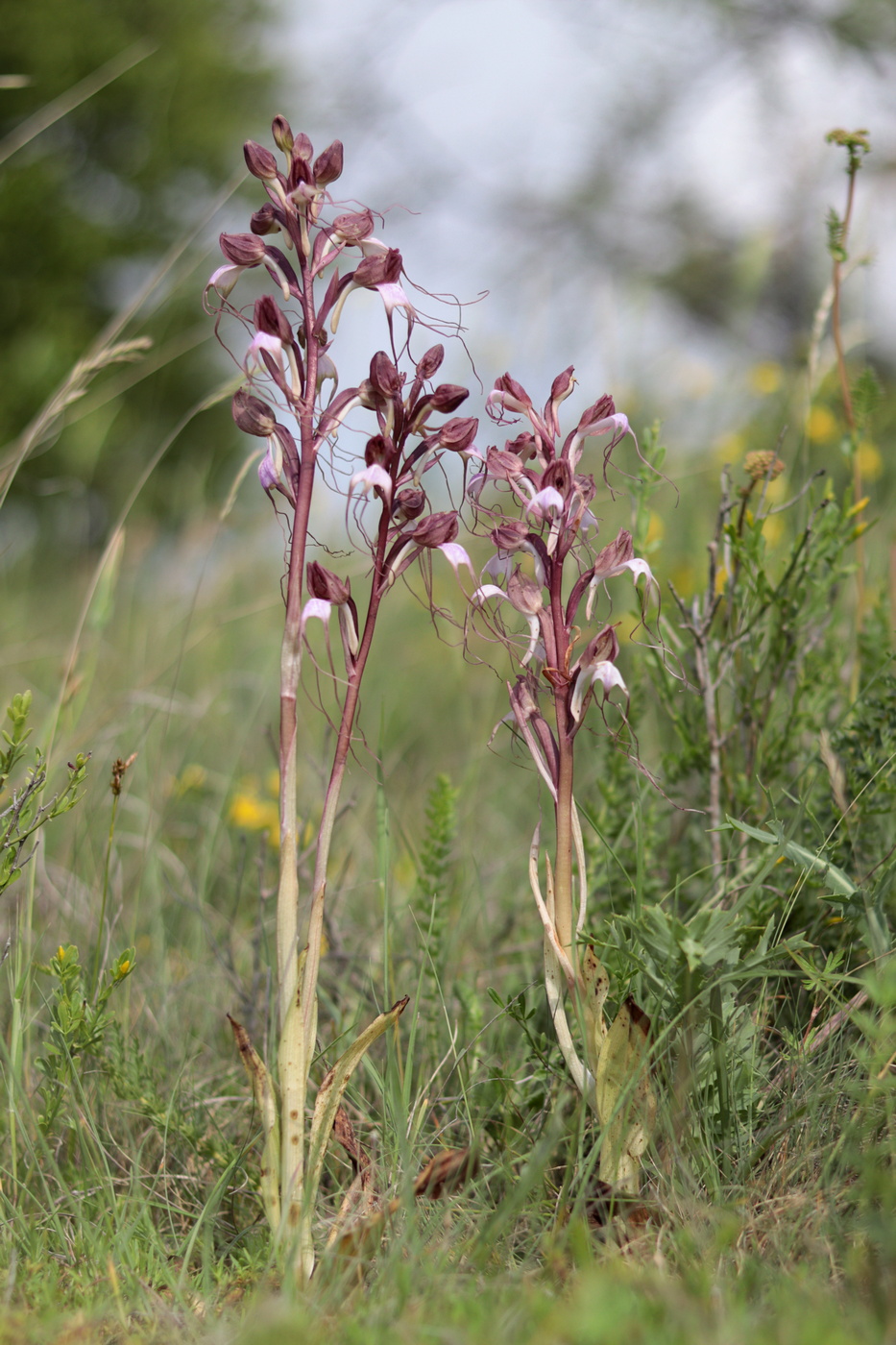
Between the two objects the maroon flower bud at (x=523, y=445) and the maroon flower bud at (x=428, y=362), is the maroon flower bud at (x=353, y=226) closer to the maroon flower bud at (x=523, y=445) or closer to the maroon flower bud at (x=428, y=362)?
the maroon flower bud at (x=428, y=362)

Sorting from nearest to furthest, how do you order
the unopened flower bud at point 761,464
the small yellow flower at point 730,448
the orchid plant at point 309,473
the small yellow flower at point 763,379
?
the orchid plant at point 309,473, the unopened flower bud at point 761,464, the small yellow flower at point 730,448, the small yellow flower at point 763,379

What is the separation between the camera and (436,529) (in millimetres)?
1272

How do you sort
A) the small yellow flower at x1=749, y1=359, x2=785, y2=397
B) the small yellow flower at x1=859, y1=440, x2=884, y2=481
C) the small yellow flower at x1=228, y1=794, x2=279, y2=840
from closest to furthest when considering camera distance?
the small yellow flower at x1=228, y1=794, x2=279, y2=840 < the small yellow flower at x1=859, y1=440, x2=884, y2=481 < the small yellow flower at x1=749, y1=359, x2=785, y2=397

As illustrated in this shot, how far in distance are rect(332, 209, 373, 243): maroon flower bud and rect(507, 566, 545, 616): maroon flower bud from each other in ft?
1.59

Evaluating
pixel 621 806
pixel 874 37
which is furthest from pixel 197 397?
pixel 621 806

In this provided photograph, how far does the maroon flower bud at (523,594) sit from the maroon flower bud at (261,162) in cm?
60

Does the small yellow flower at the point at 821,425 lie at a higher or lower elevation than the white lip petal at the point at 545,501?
higher

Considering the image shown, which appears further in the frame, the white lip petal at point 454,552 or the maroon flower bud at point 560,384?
the maroon flower bud at point 560,384

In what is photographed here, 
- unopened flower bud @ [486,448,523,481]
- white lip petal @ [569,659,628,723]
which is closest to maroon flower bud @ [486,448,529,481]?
unopened flower bud @ [486,448,523,481]

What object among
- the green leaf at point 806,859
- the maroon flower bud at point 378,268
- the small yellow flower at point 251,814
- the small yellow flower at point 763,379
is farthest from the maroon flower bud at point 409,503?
the small yellow flower at point 763,379

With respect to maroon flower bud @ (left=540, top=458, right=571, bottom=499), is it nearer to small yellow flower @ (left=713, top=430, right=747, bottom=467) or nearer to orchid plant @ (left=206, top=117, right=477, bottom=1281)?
orchid plant @ (left=206, top=117, right=477, bottom=1281)

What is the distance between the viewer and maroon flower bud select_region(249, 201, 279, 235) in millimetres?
1279

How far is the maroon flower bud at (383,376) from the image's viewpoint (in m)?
1.25

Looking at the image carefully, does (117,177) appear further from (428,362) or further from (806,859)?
(806,859)
